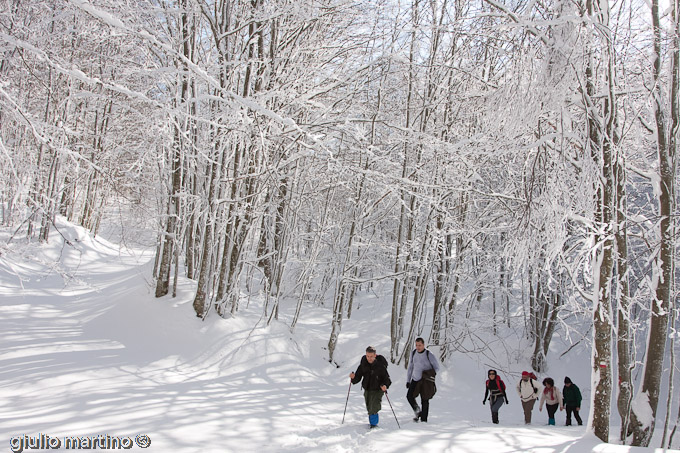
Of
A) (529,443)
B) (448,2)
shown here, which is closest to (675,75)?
(529,443)

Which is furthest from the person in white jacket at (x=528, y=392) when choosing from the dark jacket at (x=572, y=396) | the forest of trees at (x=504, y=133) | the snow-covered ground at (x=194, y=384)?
the forest of trees at (x=504, y=133)

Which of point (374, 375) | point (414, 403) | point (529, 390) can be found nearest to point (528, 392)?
point (529, 390)

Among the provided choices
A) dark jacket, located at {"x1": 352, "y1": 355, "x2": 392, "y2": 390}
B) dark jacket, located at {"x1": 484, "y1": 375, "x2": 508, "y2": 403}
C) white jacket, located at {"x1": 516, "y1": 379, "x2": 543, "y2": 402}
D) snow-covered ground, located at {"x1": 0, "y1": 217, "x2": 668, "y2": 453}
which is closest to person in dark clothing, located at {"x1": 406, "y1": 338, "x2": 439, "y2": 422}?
snow-covered ground, located at {"x1": 0, "y1": 217, "x2": 668, "y2": 453}

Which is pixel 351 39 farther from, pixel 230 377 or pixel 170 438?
pixel 170 438

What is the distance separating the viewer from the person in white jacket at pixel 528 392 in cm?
880

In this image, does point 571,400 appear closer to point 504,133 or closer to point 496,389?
point 496,389

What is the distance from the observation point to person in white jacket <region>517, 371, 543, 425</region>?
28.9 ft

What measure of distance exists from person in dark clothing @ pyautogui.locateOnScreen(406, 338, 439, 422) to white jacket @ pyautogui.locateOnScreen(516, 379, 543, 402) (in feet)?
9.90

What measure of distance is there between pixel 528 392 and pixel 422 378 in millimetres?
3304

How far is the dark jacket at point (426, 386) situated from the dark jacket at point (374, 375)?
2.67 feet

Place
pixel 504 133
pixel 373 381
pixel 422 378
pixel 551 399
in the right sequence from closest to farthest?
pixel 504 133
pixel 373 381
pixel 422 378
pixel 551 399

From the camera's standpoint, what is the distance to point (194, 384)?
685 centimetres

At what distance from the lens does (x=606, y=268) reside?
5.13 meters

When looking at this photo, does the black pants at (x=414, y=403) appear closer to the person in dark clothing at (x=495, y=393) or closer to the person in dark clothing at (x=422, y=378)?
the person in dark clothing at (x=422, y=378)
